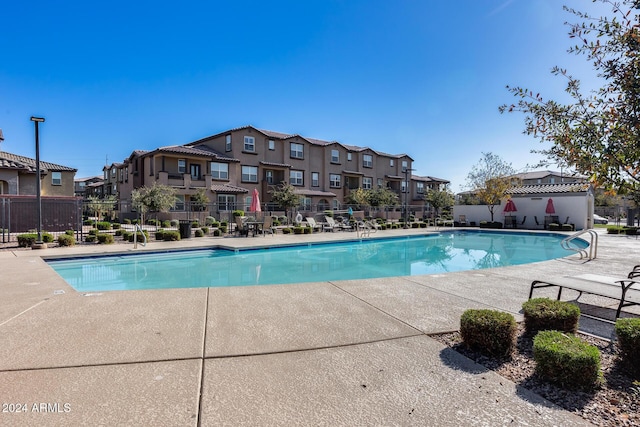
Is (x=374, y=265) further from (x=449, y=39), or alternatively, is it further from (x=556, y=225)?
(x=556, y=225)

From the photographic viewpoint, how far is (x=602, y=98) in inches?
106

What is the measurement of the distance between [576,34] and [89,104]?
26753mm

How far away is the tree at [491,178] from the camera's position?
87.4 ft

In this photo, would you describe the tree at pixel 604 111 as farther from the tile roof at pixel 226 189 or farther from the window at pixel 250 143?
the window at pixel 250 143

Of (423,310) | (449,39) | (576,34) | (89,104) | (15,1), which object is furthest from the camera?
(89,104)

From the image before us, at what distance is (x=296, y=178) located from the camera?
1448 inches

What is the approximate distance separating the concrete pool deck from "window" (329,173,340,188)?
3434 centimetres

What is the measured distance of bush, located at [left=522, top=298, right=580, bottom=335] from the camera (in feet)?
11.9

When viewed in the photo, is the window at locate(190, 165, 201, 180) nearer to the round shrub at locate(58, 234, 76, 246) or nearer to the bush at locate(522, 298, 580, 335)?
the round shrub at locate(58, 234, 76, 246)

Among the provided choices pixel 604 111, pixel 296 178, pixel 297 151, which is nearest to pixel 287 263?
pixel 604 111

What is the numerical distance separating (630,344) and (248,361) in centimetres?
345

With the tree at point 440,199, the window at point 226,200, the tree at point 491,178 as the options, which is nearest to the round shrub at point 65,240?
the window at point 226,200

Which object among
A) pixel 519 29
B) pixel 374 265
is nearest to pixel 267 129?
pixel 374 265

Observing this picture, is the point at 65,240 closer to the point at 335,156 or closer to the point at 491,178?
the point at 491,178
